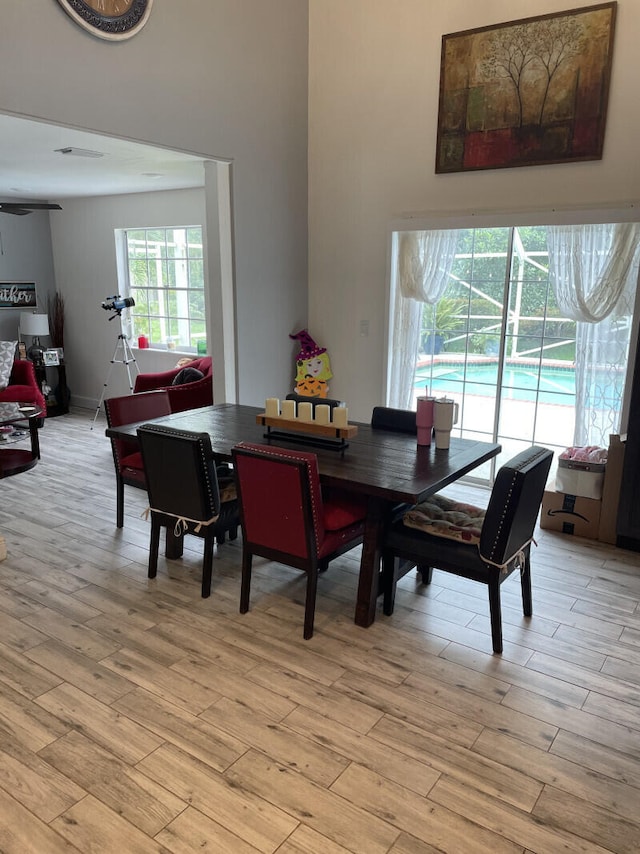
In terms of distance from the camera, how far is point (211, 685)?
2527 mm

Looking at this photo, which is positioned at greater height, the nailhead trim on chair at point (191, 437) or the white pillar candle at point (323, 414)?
the white pillar candle at point (323, 414)

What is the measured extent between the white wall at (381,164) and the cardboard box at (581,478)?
1731 mm

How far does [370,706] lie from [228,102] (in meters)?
4.21

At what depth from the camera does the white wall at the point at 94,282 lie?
714 cm

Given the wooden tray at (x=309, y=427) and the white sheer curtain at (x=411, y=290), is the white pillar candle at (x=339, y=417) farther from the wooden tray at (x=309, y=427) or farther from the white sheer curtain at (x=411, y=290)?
the white sheer curtain at (x=411, y=290)

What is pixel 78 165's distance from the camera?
5.05m

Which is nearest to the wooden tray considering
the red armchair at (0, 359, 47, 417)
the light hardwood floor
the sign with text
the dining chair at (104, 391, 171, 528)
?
the light hardwood floor

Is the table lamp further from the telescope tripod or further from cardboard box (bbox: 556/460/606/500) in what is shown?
cardboard box (bbox: 556/460/606/500)

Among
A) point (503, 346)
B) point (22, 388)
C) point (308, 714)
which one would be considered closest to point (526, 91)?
point (503, 346)

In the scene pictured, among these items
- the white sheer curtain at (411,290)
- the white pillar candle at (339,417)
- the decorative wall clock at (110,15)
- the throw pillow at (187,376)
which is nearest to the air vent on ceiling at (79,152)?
the decorative wall clock at (110,15)

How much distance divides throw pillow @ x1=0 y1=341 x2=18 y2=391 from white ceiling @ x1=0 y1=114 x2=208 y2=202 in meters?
1.63

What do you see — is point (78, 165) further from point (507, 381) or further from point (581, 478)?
point (581, 478)

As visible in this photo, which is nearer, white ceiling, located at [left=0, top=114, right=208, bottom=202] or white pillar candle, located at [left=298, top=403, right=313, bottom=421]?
white pillar candle, located at [left=298, top=403, right=313, bottom=421]

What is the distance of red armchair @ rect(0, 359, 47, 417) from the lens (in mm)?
6449
